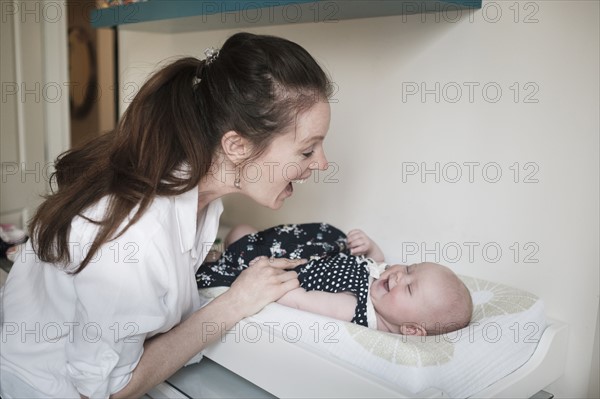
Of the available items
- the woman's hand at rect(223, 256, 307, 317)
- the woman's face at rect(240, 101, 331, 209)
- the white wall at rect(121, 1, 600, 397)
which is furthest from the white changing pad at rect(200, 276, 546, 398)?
the woman's face at rect(240, 101, 331, 209)

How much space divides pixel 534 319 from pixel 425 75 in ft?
1.93

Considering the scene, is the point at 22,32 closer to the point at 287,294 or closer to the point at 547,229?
the point at 287,294

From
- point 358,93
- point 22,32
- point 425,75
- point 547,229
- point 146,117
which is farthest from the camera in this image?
point 22,32

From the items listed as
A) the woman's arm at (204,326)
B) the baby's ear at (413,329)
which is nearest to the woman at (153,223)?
the woman's arm at (204,326)

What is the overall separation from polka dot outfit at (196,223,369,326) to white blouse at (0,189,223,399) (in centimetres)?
14

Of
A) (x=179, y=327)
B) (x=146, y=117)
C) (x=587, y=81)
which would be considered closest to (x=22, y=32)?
(x=146, y=117)

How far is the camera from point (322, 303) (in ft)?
3.95

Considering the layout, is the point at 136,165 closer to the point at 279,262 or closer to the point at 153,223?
the point at 153,223

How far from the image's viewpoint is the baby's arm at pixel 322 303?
1.20 meters

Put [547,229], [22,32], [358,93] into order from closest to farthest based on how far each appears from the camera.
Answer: [547,229] → [358,93] → [22,32]

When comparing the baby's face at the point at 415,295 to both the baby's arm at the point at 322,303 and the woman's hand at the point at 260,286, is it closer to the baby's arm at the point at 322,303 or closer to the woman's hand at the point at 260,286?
the baby's arm at the point at 322,303

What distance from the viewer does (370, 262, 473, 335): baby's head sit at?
45.2 inches

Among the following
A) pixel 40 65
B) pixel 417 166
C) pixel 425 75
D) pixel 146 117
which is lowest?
pixel 417 166

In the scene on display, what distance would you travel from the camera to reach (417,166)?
1432 mm
